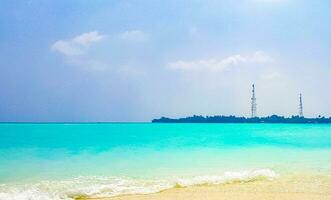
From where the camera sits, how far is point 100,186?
1209 centimetres

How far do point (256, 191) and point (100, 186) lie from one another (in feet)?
14.6

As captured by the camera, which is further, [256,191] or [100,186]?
[100,186]

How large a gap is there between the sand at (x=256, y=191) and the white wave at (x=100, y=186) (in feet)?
1.91

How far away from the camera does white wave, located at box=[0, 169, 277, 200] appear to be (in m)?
11.1

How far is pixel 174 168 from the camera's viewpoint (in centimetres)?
1702

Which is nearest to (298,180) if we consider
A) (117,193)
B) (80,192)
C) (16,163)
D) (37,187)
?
(117,193)

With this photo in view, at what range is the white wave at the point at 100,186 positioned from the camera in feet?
36.3

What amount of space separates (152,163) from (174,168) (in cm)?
215

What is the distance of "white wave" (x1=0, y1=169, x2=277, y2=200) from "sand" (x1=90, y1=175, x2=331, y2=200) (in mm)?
582

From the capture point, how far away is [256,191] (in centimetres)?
1145

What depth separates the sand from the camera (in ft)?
34.9

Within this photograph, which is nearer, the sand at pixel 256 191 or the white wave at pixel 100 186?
the sand at pixel 256 191

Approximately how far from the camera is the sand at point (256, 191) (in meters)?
10.6

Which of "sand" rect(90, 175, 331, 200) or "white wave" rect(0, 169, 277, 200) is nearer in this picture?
"sand" rect(90, 175, 331, 200)
